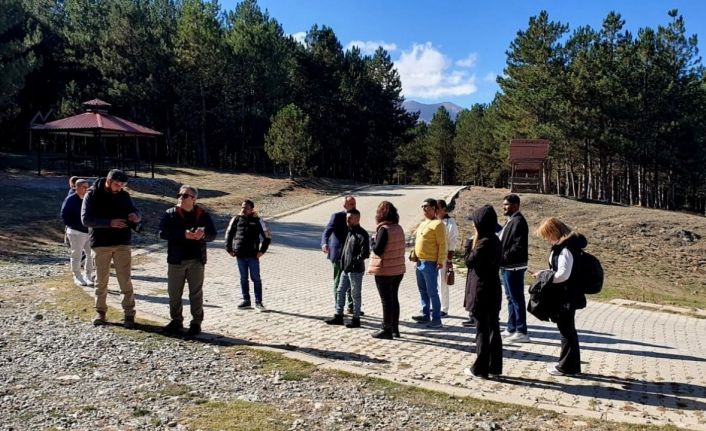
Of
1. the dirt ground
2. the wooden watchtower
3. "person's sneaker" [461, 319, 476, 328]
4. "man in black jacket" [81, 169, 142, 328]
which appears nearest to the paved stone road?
"person's sneaker" [461, 319, 476, 328]

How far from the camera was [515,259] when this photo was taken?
6.87 m

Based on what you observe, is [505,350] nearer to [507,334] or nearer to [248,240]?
[507,334]

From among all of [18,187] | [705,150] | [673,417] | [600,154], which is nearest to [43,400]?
[673,417]

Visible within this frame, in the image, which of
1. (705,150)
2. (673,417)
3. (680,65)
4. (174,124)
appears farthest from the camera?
(174,124)

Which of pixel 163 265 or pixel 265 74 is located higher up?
pixel 265 74

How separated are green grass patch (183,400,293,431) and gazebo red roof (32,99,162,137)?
22.9 m

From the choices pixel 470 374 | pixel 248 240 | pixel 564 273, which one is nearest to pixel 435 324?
pixel 470 374

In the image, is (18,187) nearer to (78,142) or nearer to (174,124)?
(174,124)

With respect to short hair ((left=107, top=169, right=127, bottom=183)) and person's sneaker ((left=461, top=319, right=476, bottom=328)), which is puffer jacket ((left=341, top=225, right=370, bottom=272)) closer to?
person's sneaker ((left=461, top=319, right=476, bottom=328))

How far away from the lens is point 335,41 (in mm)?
49969

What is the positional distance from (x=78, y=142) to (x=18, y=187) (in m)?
31.1

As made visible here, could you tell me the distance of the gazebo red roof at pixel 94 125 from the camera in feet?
82.1

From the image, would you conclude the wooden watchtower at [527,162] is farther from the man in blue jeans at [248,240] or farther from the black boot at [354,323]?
the black boot at [354,323]

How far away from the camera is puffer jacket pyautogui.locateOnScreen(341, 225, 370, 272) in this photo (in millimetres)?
7365
